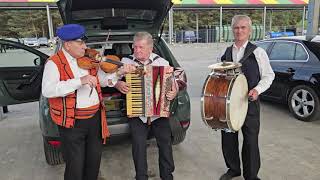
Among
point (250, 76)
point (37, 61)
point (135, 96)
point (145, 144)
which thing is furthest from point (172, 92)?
point (37, 61)

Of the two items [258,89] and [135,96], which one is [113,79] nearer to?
[135,96]

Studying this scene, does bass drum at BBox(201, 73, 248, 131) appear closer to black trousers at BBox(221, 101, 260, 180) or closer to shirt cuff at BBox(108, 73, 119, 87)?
black trousers at BBox(221, 101, 260, 180)

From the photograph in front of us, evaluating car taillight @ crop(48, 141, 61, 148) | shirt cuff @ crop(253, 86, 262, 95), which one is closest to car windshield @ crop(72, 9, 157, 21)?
car taillight @ crop(48, 141, 61, 148)

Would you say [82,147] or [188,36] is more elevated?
[188,36]

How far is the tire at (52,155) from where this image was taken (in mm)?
3846

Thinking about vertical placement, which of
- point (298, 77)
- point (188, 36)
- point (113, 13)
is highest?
point (188, 36)

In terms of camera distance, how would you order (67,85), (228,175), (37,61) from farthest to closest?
1. (37,61)
2. (228,175)
3. (67,85)

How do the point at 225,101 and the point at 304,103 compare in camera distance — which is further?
the point at 304,103

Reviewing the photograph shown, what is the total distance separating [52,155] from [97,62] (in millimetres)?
1629

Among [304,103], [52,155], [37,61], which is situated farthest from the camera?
[37,61]

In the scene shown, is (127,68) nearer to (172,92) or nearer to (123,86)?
(123,86)

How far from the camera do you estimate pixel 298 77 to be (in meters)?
5.83

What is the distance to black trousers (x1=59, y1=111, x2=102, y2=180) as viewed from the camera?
2961 mm

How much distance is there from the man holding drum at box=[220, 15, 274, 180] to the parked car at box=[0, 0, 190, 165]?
2.19 ft
